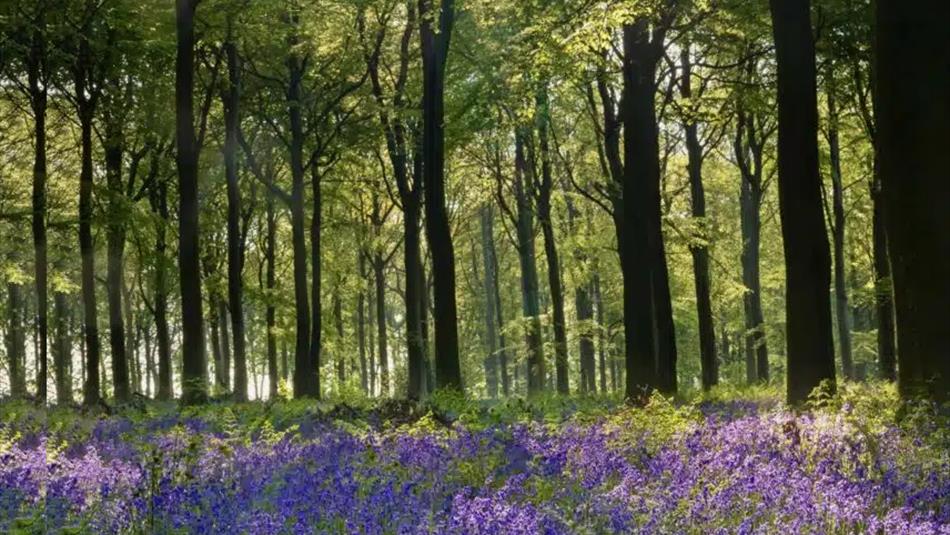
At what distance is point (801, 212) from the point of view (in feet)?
38.3

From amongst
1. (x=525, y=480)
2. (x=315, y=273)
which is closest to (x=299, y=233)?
(x=315, y=273)

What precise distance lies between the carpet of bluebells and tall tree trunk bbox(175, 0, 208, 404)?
33.0ft

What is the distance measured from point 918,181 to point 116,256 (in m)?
23.0

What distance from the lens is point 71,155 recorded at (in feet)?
124

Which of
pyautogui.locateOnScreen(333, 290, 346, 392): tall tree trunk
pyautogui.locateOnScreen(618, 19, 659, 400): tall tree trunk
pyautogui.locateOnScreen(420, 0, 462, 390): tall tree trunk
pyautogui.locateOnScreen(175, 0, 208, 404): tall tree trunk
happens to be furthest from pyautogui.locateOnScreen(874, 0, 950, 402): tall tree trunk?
pyautogui.locateOnScreen(333, 290, 346, 392): tall tree trunk

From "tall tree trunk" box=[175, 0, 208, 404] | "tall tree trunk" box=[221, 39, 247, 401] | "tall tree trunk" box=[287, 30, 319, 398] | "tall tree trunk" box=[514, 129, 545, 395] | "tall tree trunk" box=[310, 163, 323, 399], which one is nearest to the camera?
"tall tree trunk" box=[175, 0, 208, 404]

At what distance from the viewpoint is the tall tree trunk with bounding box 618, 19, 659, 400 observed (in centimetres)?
1723

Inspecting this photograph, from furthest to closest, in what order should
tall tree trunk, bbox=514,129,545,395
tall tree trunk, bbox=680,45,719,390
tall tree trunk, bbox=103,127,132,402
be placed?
tall tree trunk, bbox=514,129,545,395, tall tree trunk, bbox=680,45,719,390, tall tree trunk, bbox=103,127,132,402

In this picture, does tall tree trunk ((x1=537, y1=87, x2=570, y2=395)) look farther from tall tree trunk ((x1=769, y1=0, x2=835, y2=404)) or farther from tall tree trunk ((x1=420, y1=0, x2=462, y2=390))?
tall tree trunk ((x1=769, y1=0, x2=835, y2=404))

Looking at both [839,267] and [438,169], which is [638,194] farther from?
[839,267]

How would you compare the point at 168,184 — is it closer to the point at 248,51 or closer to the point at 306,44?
the point at 248,51

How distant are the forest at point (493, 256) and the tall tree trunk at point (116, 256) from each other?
11 cm

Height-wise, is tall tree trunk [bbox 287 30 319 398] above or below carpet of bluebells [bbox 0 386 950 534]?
above

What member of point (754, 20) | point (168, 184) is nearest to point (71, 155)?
point (168, 184)
